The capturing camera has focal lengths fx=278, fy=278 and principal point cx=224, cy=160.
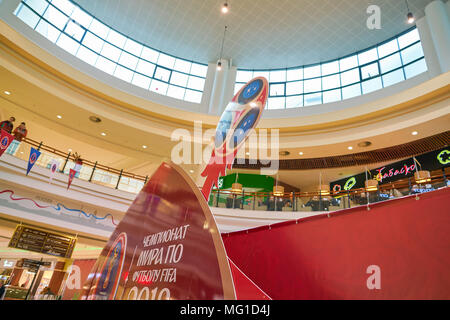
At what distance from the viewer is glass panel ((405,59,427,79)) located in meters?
10.2

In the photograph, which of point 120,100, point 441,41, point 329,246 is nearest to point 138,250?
point 329,246

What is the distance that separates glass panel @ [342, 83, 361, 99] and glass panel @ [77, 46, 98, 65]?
10.9 metres

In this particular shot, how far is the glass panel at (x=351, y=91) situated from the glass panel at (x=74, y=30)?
37.7ft

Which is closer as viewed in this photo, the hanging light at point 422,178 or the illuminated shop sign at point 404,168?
the hanging light at point 422,178

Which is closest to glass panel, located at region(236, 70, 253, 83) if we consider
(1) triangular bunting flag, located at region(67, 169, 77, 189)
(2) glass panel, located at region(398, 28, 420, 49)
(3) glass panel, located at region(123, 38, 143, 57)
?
(3) glass panel, located at region(123, 38, 143, 57)

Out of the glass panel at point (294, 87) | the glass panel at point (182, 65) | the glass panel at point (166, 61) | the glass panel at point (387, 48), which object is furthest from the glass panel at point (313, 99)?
the glass panel at point (166, 61)

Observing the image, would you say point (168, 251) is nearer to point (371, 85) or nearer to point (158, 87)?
point (371, 85)

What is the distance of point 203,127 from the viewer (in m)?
11.4

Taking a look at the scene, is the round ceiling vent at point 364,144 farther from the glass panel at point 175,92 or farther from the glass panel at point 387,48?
the glass panel at point 175,92

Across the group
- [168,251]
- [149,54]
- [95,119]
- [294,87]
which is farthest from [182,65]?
[168,251]

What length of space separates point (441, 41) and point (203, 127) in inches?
350

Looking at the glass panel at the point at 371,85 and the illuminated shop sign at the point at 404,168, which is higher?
the glass panel at the point at 371,85

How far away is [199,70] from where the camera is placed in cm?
1411

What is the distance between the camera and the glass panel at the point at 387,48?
11.5 m
